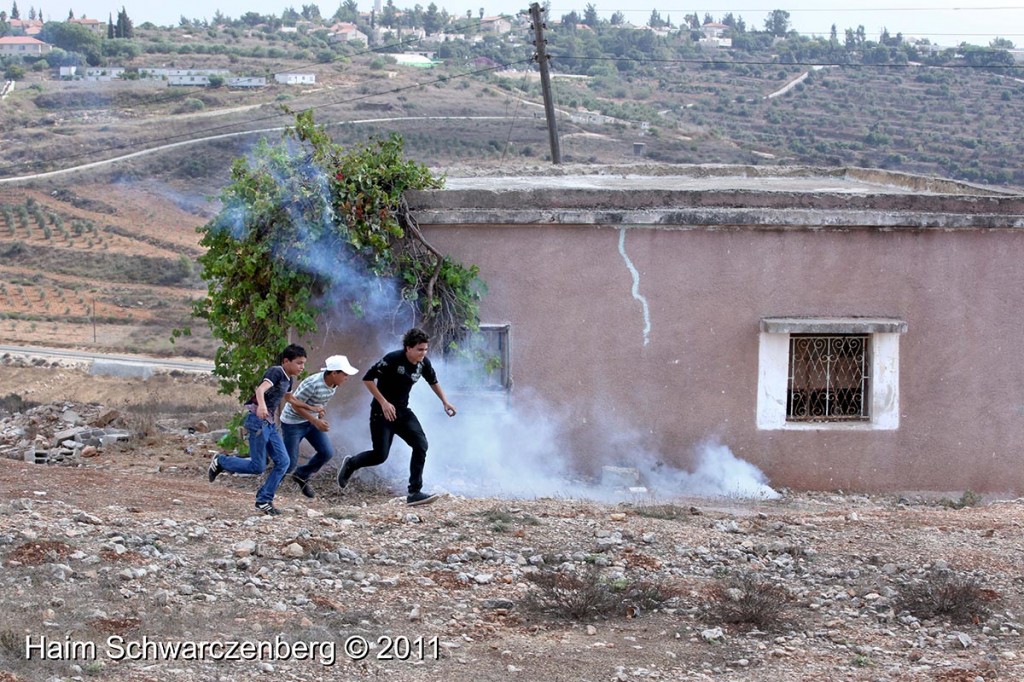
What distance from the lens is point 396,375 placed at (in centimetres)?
890

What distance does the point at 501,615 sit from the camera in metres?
6.71

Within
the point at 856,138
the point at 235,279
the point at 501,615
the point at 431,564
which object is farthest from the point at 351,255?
the point at 856,138

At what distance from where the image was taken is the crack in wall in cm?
1106

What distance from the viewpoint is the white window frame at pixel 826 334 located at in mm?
11195

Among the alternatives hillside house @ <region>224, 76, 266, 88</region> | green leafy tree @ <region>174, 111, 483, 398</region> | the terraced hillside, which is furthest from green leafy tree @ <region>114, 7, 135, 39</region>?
green leafy tree @ <region>174, 111, 483, 398</region>

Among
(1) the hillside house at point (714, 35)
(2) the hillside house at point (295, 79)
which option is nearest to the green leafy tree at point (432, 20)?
(1) the hillside house at point (714, 35)

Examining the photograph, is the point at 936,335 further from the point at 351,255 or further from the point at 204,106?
the point at 204,106

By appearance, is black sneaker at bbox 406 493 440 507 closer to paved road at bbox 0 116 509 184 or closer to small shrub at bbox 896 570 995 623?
small shrub at bbox 896 570 995 623

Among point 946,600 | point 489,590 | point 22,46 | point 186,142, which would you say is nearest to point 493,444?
point 489,590

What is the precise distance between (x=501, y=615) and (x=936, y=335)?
6.42m

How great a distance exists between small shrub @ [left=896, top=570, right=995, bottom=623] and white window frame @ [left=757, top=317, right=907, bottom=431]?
4075mm

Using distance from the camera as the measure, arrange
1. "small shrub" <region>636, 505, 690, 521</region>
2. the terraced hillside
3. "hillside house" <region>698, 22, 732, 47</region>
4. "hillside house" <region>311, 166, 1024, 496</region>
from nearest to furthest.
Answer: "small shrub" <region>636, 505, 690, 521</region>, "hillside house" <region>311, 166, 1024, 496</region>, the terraced hillside, "hillside house" <region>698, 22, 732, 47</region>

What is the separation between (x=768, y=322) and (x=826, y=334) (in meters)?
0.69

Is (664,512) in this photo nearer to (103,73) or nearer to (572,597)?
(572,597)
